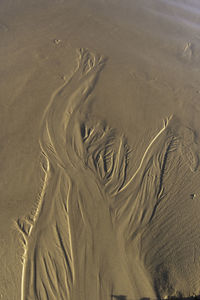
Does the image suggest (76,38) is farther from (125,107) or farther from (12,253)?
(12,253)

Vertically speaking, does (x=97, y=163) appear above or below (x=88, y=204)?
above

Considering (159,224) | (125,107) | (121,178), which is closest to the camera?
(159,224)

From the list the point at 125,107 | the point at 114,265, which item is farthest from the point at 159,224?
the point at 125,107

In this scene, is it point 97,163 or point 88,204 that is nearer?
point 88,204
